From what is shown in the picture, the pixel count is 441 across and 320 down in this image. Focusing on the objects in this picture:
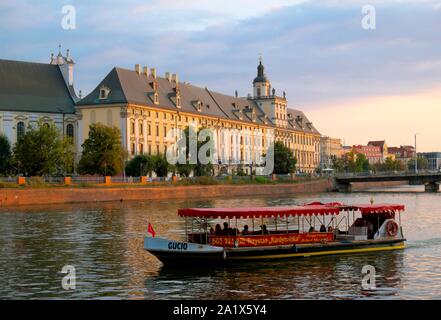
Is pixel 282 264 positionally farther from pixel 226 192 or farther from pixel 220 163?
pixel 220 163

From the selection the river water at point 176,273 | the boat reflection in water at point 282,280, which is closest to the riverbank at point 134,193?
the river water at point 176,273

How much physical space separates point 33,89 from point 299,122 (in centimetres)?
8175

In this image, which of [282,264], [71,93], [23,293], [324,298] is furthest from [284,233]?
[71,93]

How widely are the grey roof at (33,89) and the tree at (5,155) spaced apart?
7840mm

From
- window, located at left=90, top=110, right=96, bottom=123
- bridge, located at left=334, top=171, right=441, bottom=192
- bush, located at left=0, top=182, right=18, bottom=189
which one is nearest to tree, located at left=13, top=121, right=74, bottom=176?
bush, located at left=0, top=182, right=18, bottom=189

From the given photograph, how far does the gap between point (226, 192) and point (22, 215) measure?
146 feet

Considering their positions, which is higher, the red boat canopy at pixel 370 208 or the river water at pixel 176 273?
the red boat canopy at pixel 370 208

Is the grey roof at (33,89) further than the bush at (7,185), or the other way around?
the grey roof at (33,89)

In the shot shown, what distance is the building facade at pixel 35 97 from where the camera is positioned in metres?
102

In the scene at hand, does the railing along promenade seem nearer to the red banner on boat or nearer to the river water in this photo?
the river water

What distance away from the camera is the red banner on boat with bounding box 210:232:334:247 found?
1221 inches

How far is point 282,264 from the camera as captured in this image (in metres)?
31.1

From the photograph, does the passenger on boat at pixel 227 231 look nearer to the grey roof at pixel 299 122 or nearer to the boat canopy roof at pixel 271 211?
the boat canopy roof at pixel 271 211

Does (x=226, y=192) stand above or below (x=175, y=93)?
below
